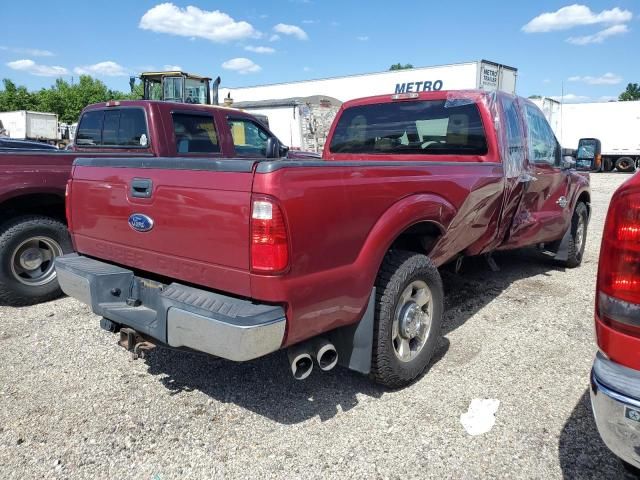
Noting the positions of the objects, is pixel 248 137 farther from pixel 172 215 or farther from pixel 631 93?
pixel 631 93

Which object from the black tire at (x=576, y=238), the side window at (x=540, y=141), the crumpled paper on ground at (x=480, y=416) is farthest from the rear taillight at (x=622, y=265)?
the black tire at (x=576, y=238)

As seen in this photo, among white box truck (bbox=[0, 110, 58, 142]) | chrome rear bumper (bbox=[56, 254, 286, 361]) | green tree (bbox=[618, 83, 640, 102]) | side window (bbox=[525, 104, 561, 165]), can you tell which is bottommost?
chrome rear bumper (bbox=[56, 254, 286, 361])

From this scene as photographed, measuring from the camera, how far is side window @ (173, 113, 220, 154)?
5.88m

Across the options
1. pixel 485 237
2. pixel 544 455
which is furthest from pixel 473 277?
pixel 544 455

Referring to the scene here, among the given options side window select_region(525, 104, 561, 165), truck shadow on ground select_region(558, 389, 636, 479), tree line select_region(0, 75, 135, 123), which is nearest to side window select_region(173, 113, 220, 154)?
side window select_region(525, 104, 561, 165)

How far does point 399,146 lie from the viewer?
15.0 feet

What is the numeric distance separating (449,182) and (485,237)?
1.04 m

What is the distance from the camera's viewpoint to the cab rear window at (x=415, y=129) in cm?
429

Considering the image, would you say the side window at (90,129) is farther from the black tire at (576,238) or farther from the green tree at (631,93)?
the green tree at (631,93)

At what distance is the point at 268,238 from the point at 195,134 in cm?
423

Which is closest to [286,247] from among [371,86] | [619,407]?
[619,407]

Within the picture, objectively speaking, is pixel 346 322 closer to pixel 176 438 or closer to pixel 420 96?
pixel 176 438

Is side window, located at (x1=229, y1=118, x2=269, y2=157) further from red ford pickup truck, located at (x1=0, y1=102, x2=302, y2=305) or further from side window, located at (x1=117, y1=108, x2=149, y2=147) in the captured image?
side window, located at (x1=117, y1=108, x2=149, y2=147)

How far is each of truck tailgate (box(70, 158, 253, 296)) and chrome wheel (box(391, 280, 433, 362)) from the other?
3.85 ft
